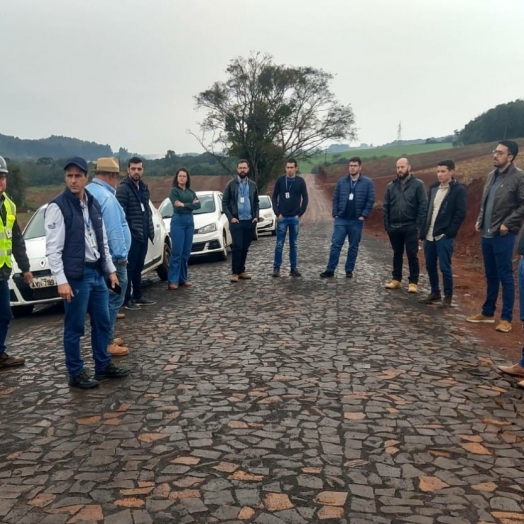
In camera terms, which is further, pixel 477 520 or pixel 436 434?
pixel 436 434

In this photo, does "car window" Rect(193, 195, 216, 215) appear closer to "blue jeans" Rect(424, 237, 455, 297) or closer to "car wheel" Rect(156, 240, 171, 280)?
"car wheel" Rect(156, 240, 171, 280)

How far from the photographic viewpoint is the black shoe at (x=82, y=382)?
15.5 feet

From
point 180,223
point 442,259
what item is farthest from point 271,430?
point 180,223

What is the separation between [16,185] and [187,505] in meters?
50.4

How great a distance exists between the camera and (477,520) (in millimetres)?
2771

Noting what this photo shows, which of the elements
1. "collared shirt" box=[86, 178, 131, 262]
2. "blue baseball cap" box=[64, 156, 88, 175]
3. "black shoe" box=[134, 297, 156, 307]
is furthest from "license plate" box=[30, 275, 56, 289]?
"blue baseball cap" box=[64, 156, 88, 175]

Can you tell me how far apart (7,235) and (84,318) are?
5.20 ft

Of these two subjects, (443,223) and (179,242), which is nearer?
(443,223)

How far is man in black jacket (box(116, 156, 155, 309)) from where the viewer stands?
767 centimetres

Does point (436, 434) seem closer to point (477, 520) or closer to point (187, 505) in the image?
point (477, 520)

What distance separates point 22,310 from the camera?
324 inches

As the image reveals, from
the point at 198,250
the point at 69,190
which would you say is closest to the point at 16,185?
the point at 198,250

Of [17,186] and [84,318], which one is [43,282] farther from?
[17,186]

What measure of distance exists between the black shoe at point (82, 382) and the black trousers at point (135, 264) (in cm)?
314
